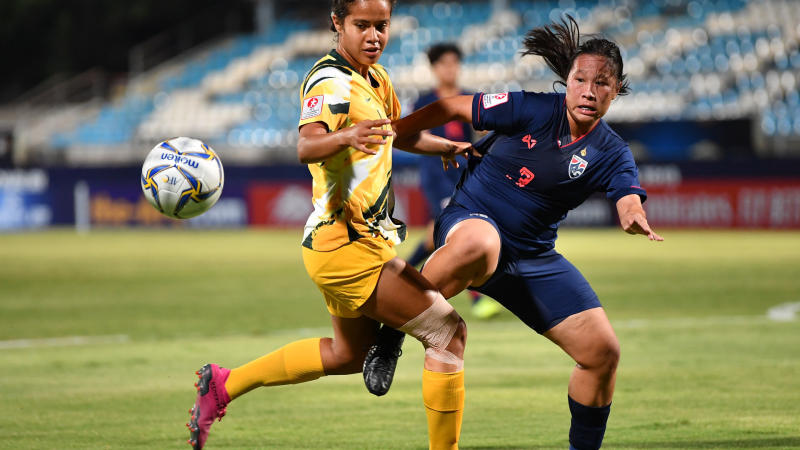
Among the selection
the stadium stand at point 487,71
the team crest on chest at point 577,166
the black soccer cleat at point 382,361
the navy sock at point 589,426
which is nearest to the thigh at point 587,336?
the navy sock at point 589,426

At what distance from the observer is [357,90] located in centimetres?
444

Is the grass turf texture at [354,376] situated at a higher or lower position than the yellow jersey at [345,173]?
lower

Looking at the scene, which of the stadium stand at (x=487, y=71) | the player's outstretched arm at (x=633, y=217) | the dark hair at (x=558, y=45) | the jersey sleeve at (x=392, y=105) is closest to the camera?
the player's outstretched arm at (x=633, y=217)

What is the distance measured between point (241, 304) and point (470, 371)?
4.89m

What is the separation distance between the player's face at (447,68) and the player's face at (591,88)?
5544mm

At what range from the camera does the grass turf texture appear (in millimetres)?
5547

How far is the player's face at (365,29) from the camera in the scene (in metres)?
4.42

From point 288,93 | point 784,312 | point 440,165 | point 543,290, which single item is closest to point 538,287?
point 543,290

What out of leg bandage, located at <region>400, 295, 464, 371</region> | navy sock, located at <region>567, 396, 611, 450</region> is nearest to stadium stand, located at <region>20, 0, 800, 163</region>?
navy sock, located at <region>567, 396, 611, 450</region>

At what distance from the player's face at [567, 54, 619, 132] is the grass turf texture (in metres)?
1.73

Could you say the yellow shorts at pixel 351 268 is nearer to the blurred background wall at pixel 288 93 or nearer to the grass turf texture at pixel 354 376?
the grass turf texture at pixel 354 376

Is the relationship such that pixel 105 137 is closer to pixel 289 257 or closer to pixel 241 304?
pixel 289 257

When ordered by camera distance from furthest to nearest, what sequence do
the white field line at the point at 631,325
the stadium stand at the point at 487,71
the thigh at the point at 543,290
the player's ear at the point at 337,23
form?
1. the stadium stand at the point at 487,71
2. the white field line at the point at 631,325
3. the thigh at the point at 543,290
4. the player's ear at the point at 337,23

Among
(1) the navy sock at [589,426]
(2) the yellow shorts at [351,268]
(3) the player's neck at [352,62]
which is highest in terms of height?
(3) the player's neck at [352,62]
